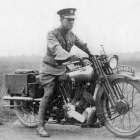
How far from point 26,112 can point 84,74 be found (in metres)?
1.62

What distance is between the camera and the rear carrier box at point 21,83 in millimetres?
6031

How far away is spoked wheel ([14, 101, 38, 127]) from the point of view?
6149mm

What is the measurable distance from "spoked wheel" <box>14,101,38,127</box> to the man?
58cm

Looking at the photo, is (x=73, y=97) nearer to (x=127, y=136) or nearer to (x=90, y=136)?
(x=90, y=136)

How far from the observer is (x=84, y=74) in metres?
5.20

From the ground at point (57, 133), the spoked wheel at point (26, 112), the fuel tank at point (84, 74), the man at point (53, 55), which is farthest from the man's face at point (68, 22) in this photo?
the ground at point (57, 133)

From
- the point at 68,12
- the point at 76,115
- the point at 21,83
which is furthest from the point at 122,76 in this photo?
the point at 21,83

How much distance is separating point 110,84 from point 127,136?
763mm

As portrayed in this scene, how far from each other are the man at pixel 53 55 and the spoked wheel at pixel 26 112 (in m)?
0.58

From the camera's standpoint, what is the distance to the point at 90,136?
5309 mm

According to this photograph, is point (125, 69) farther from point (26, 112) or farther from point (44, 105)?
point (26, 112)

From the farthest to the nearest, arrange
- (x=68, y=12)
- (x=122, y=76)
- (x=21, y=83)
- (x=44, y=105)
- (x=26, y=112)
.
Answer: (x=26, y=112)
(x=21, y=83)
(x=44, y=105)
(x=68, y=12)
(x=122, y=76)

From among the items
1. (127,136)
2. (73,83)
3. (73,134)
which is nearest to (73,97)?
(73,83)

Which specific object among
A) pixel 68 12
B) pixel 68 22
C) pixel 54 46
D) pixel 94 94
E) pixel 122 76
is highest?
pixel 68 12
